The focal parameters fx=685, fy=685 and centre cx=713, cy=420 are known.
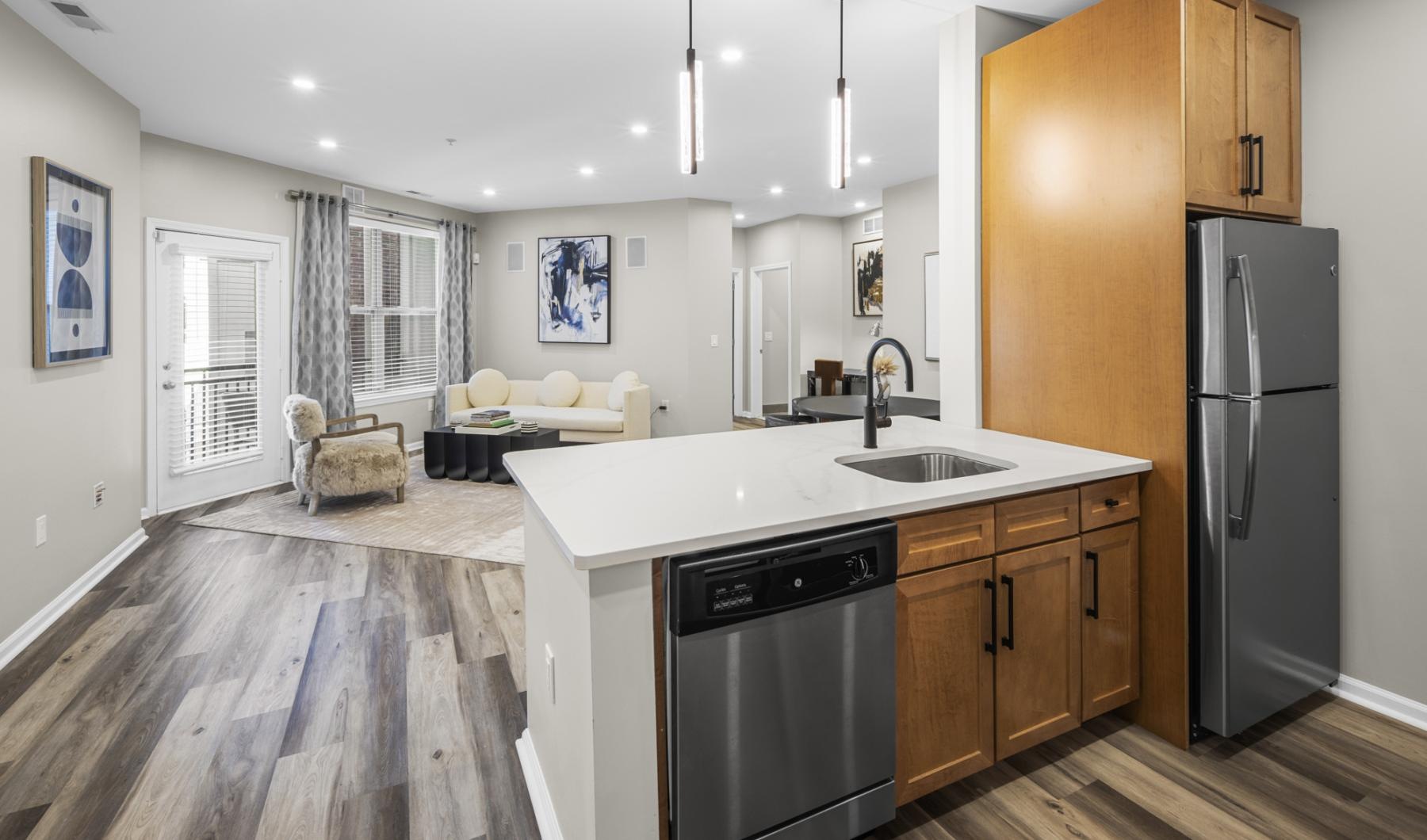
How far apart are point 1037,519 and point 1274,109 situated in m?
1.59

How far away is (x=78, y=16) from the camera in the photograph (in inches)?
119

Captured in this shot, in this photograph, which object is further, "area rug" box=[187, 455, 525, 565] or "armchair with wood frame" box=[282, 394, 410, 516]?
"armchair with wood frame" box=[282, 394, 410, 516]

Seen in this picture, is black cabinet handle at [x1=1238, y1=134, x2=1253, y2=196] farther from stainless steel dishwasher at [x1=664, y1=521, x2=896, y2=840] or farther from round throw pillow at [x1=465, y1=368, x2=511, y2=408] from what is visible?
round throw pillow at [x1=465, y1=368, x2=511, y2=408]

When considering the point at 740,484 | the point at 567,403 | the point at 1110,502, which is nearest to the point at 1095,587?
the point at 1110,502

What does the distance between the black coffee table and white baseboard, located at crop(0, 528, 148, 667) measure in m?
2.12

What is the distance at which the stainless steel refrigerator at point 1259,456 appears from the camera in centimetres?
192

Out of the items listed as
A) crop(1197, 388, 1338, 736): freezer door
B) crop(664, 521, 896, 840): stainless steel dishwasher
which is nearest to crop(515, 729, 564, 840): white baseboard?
crop(664, 521, 896, 840): stainless steel dishwasher

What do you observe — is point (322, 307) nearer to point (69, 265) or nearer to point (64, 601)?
point (69, 265)

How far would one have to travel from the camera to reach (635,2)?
2.97m

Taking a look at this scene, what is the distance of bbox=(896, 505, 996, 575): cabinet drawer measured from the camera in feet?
5.23

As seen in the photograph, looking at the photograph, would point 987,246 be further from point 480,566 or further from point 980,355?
point 480,566

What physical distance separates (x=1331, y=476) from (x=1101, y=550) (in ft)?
3.02

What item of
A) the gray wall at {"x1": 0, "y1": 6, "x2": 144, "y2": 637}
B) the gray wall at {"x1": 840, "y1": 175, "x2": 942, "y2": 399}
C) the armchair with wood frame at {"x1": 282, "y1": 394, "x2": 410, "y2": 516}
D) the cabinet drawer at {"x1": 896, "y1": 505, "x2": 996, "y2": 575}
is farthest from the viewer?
the gray wall at {"x1": 840, "y1": 175, "x2": 942, "y2": 399}

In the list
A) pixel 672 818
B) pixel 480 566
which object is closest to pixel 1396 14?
pixel 672 818
